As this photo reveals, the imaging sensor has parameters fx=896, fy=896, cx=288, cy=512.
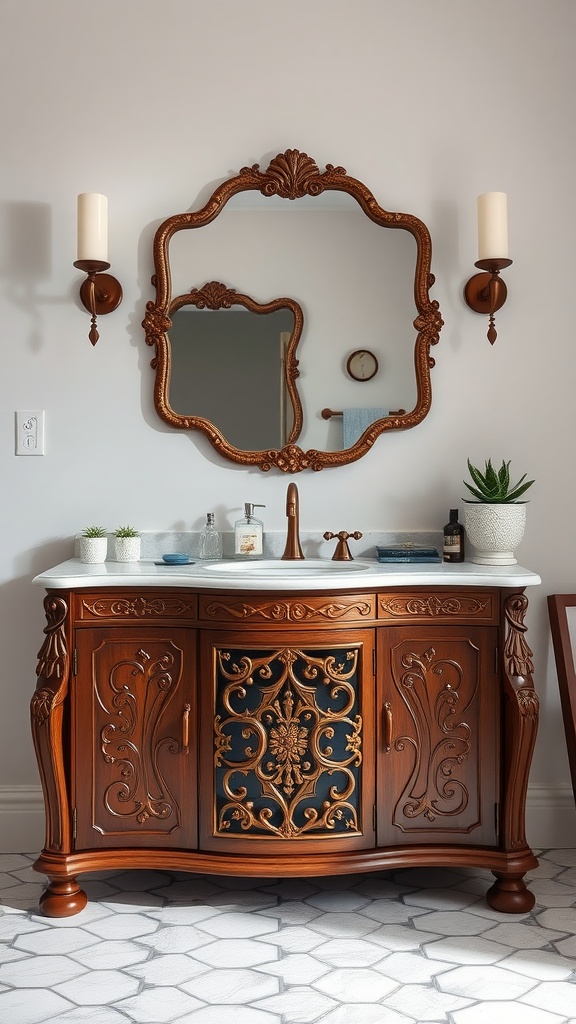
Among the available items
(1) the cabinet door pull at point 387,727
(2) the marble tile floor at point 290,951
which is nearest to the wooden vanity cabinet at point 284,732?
(1) the cabinet door pull at point 387,727

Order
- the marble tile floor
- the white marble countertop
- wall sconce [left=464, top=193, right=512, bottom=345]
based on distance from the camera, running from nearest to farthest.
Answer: the marble tile floor, the white marble countertop, wall sconce [left=464, top=193, right=512, bottom=345]

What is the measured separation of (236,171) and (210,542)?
3.46ft

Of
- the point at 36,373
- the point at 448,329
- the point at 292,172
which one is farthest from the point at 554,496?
the point at 36,373

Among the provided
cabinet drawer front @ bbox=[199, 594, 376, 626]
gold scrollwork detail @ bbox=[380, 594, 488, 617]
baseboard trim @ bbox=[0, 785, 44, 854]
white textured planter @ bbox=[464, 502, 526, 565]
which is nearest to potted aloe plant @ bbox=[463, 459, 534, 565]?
white textured planter @ bbox=[464, 502, 526, 565]

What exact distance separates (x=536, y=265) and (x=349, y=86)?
738mm

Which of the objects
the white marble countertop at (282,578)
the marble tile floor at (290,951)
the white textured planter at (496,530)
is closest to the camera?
the marble tile floor at (290,951)

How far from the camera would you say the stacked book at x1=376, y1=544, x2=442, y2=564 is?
238cm

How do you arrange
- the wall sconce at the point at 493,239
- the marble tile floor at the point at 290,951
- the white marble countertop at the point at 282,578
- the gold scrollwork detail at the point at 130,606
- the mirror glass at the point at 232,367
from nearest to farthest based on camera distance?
the marble tile floor at the point at 290,951, the white marble countertop at the point at 282,578, the gold scrollwork detail at the point at 130,606, the wall sconce at the point at 493,239, the mirror glass at the point at 232,367

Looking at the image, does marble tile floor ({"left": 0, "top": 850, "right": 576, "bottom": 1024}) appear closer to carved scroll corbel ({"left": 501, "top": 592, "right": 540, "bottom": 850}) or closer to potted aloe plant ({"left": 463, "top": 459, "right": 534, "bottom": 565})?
carved scroll corbel ({"left": 501, "top": 592, "right": 540, "bottom": 850})

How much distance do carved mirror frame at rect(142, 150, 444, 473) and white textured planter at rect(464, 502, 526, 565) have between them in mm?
367

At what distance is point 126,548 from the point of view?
2.38 metres

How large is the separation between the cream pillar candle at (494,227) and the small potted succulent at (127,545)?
3.99 feet

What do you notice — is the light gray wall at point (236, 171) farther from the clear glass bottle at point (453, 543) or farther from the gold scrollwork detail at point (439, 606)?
the gold scrollwork detail at point (439, 606)

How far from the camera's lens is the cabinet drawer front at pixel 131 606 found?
2121mm
